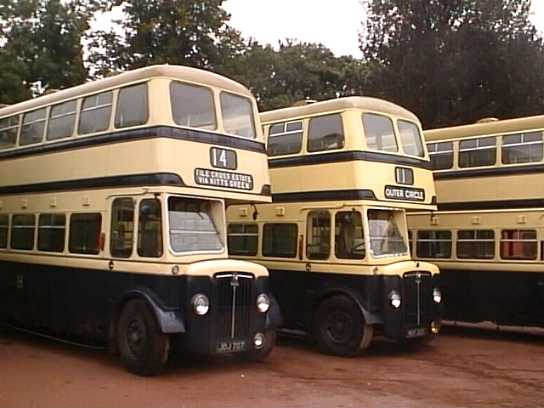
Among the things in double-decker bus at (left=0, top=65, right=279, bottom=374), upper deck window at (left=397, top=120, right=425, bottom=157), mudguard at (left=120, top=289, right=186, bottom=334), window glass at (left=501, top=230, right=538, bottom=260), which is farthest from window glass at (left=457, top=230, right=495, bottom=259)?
mudguard at (left=120, top=289, right=186, bottom=334)

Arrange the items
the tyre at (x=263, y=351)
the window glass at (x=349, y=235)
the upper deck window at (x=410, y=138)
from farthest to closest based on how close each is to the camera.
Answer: the upper deck window at (x=410, y=138), the window glass at (x=349, y=235), the tyre at (x=263, y=351)

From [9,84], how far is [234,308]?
1635cm

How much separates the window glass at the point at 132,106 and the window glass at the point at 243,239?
4.02 metres

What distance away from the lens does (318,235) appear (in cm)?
1344

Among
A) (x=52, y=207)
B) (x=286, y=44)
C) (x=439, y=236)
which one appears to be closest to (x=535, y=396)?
(x=439, y=236)

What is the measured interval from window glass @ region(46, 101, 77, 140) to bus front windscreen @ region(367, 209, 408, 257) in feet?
16.5

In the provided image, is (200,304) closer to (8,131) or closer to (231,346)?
(231,346)

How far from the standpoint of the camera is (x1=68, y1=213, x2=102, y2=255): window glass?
1164cm

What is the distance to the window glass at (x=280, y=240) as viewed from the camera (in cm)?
1381

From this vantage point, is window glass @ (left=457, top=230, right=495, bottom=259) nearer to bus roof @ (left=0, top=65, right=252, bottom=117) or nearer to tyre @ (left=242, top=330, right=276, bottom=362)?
tyre @ (left=242, top=330, right=276, bottom=362)

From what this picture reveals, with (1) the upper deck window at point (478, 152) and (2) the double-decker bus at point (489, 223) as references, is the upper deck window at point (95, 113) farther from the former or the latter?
(1) the upper deck window at point (478, 152)

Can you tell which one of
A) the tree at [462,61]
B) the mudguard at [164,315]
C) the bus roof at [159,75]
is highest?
the tree at [462,61]

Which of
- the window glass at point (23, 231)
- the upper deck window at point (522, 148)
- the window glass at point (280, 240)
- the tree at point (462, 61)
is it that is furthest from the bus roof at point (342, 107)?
the tree at point (462, 61)

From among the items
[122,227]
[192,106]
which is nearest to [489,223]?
[192,106]
